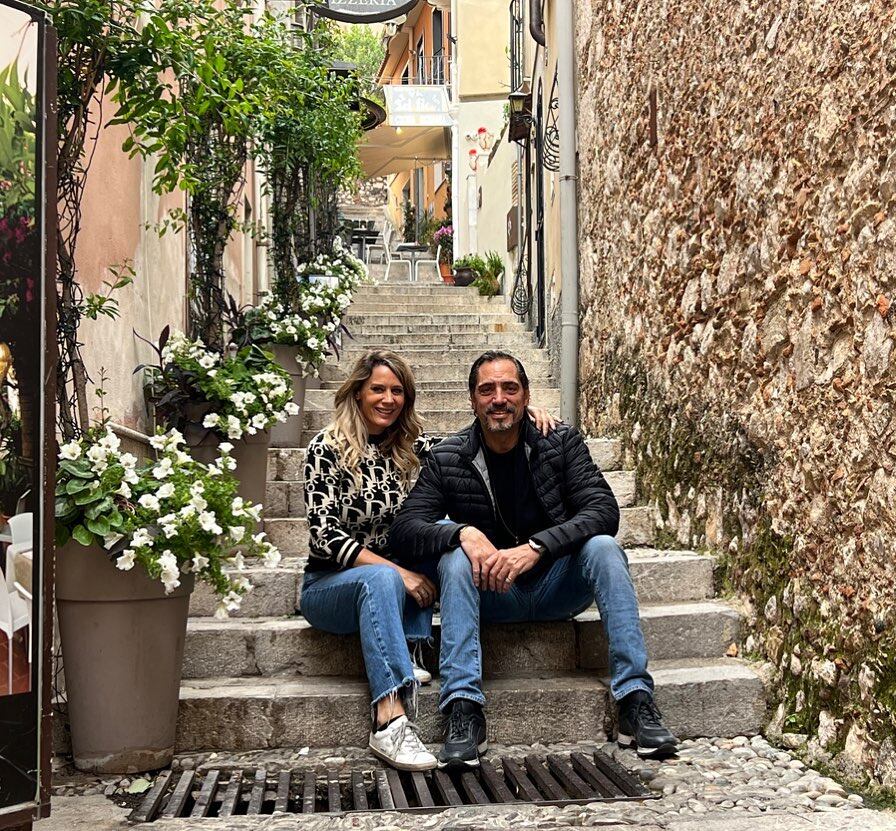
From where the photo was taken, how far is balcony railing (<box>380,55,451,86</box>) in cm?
1941

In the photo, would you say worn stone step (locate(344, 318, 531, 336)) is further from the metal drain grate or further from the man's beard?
the metal drain grate

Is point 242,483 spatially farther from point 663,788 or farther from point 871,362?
point 871,362

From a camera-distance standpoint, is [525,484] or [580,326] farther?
[580,326]

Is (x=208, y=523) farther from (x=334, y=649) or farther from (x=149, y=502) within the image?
(x=334, y=649)

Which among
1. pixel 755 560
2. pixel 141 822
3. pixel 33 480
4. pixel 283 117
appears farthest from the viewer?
pixel 283 117

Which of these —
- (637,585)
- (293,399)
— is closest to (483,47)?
(293,399)

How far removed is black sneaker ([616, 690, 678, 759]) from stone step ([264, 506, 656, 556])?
1.38 m

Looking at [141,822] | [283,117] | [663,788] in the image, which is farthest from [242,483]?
[283,117]

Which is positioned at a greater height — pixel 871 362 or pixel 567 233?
pixel 567 233

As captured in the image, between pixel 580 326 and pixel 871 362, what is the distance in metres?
3.27

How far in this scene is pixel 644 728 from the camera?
114 inches

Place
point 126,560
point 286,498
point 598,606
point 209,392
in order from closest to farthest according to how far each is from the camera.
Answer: point 126,560
point 598,606
point 209,392
point 286,498

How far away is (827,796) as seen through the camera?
8.50 ft

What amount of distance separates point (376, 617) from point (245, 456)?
155 cm
